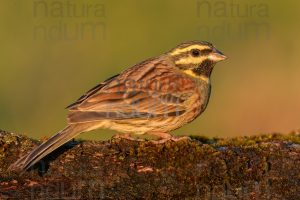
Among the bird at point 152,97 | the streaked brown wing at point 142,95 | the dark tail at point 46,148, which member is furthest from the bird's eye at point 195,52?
the dark tail at point 46,148

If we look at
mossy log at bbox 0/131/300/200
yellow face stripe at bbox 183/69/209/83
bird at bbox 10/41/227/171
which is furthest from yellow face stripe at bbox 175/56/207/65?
mossy log at bbox 0/131/300/200

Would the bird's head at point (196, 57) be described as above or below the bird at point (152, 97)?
above

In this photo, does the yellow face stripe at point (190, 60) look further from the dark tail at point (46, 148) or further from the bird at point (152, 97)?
the dark tail at point (46, 148)

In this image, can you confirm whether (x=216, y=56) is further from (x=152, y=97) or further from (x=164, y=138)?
(x=164, y=138)

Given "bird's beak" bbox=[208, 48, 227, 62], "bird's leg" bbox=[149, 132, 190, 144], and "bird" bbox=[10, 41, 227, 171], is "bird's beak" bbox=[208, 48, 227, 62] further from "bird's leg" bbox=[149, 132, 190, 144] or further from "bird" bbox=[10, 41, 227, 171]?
"bird's leg" bbox=[149, 132, 190, 144]

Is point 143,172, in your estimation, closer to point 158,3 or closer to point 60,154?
point 60,154

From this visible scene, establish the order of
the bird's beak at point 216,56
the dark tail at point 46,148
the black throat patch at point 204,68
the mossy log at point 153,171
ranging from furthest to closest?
the black throat patch at point 204,68 → the bird's beak at point 216,56 → the dark tail at point 46,148 → the mossy log at point 153,171

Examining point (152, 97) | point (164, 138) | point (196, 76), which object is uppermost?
point (196, 76)

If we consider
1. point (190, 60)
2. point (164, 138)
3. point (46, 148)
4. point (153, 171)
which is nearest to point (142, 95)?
point (164, 138)
